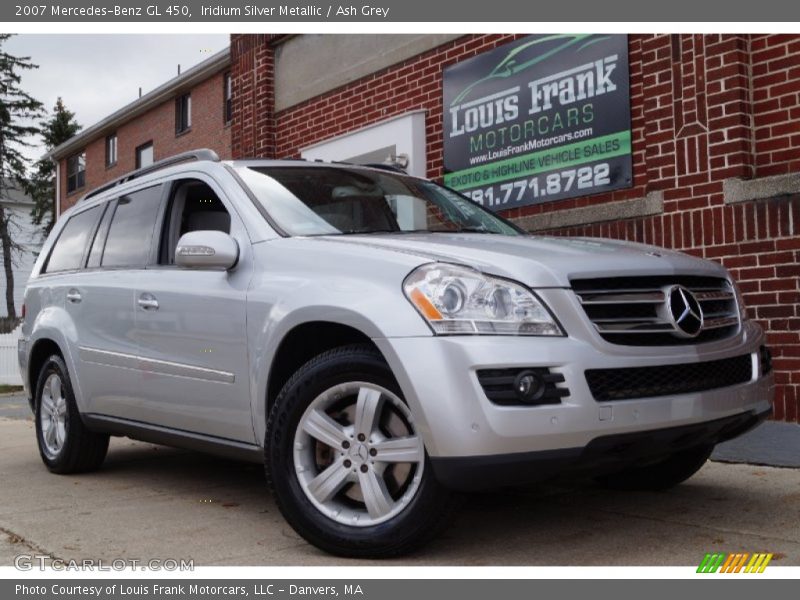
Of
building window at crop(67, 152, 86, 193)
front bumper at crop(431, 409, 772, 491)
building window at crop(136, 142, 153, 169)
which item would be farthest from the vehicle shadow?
building window at crop(67, 152, 86, 193)

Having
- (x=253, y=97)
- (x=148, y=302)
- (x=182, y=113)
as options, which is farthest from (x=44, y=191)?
(x=148, y=302)

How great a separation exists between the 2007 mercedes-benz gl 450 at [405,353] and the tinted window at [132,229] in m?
0.27

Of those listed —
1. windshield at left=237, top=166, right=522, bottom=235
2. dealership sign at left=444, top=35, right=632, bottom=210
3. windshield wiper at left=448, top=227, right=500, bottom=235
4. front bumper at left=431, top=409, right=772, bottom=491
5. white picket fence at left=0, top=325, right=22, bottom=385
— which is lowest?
white picket fence at left=0, top=325, right=22, bottom=385

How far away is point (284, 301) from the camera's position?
404 centimetres

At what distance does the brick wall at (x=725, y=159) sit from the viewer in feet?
21.7

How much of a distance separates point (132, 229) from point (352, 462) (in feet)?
8.56

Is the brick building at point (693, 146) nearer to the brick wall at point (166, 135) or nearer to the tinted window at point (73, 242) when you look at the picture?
the tinted window at point (73, 242)

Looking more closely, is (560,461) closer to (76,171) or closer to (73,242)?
(73,242)

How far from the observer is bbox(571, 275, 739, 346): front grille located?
3580mm

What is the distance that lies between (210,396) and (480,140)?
5.56m

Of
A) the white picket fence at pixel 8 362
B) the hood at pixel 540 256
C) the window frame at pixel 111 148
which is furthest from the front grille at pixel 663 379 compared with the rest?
the window frame at pixel 111 148

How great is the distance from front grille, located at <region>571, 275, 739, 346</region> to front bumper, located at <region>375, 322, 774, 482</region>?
0.31 ft

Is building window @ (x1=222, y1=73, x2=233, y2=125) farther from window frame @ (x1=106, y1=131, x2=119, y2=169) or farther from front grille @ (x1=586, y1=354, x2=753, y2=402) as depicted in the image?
front grille @ (x1=586, y1=354, x2=753, y2=402)

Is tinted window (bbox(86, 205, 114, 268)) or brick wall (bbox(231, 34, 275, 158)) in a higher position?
brick wall (bbox(231, 34, 275, 158))
